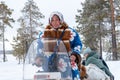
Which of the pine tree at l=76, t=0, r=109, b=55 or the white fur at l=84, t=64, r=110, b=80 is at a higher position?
the pine tree at l=76, t=0, r=109, b=55

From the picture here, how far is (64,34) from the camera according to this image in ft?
15.8

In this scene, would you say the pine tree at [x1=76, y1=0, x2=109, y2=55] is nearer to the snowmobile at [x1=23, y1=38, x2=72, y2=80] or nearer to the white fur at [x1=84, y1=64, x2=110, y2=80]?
the white fur at [x1=84, y1=64, x2=110, y2=80]

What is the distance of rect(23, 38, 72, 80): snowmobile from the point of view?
431 cm

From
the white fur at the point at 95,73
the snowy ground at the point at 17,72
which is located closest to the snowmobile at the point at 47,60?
the white fur at the point at 95,73

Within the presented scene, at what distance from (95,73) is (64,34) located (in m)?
1.74

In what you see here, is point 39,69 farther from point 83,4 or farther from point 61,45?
point 83,4

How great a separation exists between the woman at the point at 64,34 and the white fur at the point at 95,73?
1379mm

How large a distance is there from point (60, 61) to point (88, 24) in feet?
120

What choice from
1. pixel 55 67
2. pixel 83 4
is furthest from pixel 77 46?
pixel 83 4

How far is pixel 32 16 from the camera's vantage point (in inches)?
1921

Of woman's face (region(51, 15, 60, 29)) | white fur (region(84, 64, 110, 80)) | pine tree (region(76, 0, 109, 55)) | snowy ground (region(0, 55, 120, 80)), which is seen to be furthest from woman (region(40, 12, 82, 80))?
pine tree (region(76, 0, 109, 55))

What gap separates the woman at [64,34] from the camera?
4.72m

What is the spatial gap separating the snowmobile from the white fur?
5.77ft

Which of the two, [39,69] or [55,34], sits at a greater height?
[55,34]
